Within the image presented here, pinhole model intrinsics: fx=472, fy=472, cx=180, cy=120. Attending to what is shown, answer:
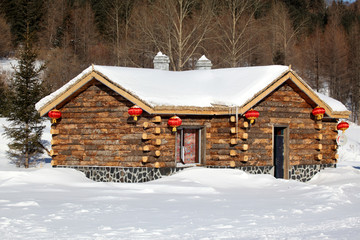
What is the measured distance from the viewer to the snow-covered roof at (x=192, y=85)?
1628 cm

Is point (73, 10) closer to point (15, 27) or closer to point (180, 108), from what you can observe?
point (15, 27)

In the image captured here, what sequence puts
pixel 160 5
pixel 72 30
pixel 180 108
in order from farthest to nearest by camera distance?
pixel 72 30 < pixel 160 5 < pixel 180 108

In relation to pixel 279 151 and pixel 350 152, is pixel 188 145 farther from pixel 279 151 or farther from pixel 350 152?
pixel 350 152

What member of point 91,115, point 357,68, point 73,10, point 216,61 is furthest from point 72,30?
point 91,115

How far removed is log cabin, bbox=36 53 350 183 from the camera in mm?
16125

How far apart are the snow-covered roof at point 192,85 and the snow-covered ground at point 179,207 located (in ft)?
8.28

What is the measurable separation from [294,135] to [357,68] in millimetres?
34543

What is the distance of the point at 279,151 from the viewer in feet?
61.8

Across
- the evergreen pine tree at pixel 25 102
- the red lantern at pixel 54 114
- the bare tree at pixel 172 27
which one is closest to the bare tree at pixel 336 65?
the bare tree at pixel 172 27

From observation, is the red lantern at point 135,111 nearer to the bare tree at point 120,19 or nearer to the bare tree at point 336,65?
the bare tree at point 120,19

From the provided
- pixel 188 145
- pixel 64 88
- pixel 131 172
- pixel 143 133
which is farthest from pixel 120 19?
pixel 131 172

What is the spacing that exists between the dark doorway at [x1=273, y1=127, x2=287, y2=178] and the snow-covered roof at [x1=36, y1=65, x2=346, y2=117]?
2305 millimetres

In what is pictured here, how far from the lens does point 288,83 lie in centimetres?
1795

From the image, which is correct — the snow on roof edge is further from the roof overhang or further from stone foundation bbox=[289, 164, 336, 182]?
stone foundation bbox=[289, 164, 336, 182]
